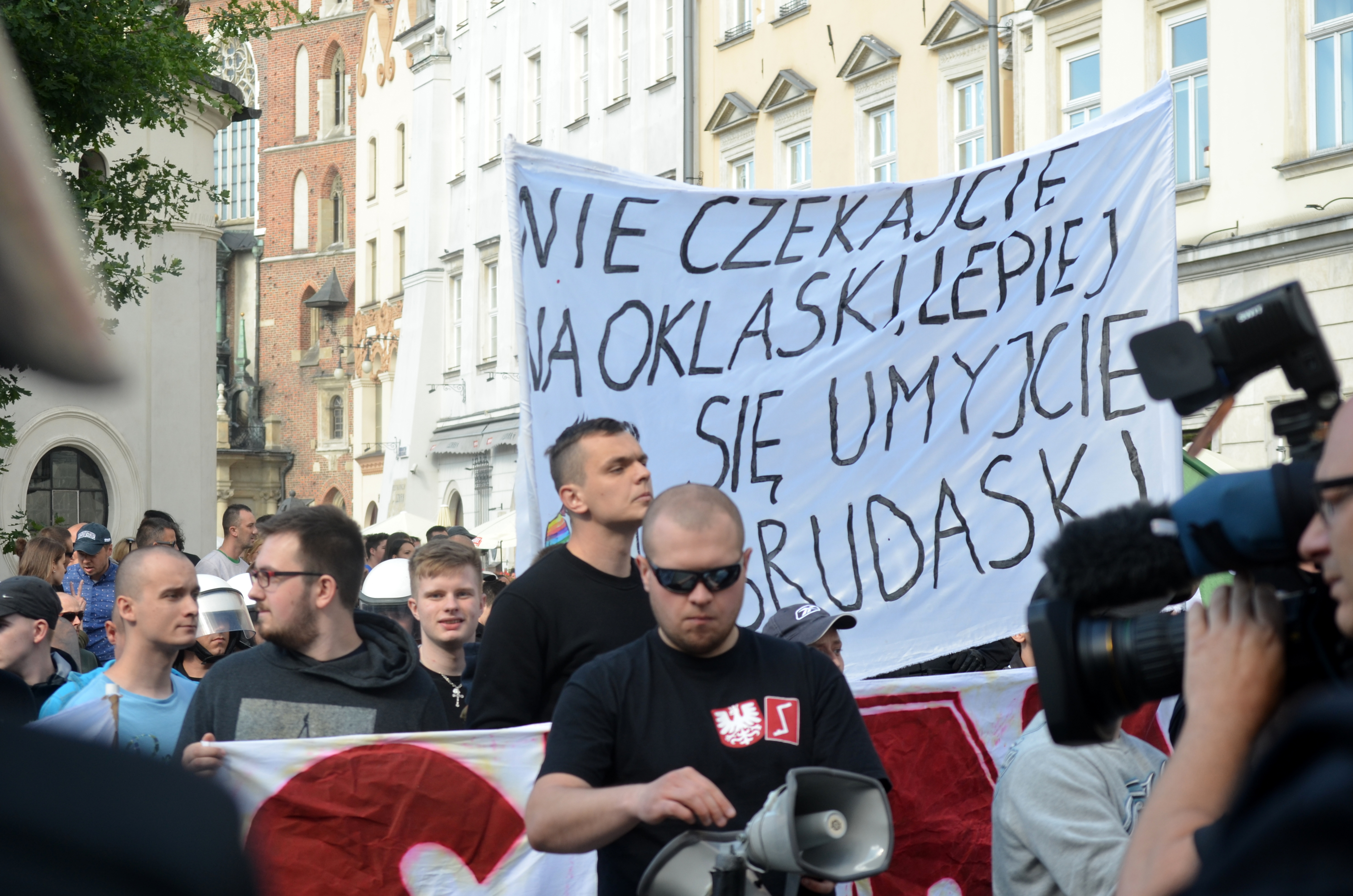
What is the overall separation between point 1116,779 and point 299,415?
68.3 meters

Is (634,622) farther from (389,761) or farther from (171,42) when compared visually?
(171,42)

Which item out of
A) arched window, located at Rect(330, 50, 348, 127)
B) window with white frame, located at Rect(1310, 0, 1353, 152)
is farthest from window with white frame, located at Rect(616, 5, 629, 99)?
arched window, located at Rect(330, 50, 348, 127)

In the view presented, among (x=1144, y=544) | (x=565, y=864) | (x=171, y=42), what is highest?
(x=171, y=42)

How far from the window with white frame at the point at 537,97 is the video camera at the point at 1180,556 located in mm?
33021

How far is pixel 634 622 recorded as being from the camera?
4.13m

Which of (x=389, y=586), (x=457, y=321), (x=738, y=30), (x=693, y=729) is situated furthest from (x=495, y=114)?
(x=693, y=729)

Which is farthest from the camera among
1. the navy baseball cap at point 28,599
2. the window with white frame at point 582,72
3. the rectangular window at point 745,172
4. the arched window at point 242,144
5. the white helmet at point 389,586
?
the arched window at point 242,144

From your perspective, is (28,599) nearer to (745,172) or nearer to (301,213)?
(745,172)

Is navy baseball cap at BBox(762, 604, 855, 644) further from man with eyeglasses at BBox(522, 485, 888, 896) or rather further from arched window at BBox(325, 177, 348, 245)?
arched window at BBox(325, 177, 348, 245)

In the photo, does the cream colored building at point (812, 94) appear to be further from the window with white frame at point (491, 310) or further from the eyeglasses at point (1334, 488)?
the eyeglasses at point (1334, 488)

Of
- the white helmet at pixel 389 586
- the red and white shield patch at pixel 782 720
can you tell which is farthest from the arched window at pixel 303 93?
the red and white shield patch at pixel 782 720

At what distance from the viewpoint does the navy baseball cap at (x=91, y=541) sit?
9766 millimetres

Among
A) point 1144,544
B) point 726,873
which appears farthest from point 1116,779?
point 1144,544

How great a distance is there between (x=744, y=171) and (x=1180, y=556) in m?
26.0
